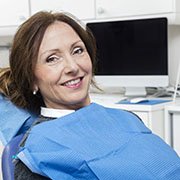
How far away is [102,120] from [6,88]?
1.31ft

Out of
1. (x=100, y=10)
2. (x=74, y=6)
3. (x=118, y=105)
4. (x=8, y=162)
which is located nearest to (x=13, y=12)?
(x=74, y=6)

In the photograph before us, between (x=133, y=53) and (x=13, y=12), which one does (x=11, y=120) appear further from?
(x=13, y=12)

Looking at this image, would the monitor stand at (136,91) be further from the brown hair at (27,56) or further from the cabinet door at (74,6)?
the brown hair at (27,56)

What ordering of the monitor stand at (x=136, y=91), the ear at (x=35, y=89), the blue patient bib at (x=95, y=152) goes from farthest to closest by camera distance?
the monitor stand at (x=136, y=91), the ear at (x=35, y=89), the blue patient bib at (x=95, y=152)

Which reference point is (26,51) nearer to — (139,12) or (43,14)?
(43,14)

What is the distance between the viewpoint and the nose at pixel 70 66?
1.25 m

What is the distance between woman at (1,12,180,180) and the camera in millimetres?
1032

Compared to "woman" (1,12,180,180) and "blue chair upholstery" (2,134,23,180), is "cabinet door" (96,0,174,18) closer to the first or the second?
"woman" (1,12,180,180)

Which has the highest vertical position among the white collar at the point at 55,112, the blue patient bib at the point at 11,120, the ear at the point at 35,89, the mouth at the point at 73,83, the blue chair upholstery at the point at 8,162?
the mouth at the point at 73,83

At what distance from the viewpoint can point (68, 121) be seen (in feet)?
3.86

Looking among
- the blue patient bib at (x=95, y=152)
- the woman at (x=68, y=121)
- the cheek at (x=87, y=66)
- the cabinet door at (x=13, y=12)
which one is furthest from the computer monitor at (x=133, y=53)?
the blue patient bib at (x=95, y=152)

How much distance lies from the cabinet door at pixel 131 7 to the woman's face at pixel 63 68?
4.10ft

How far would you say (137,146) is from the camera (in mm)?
1105

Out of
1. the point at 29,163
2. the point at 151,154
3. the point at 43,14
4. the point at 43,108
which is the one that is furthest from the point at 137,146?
the point at 43,14
